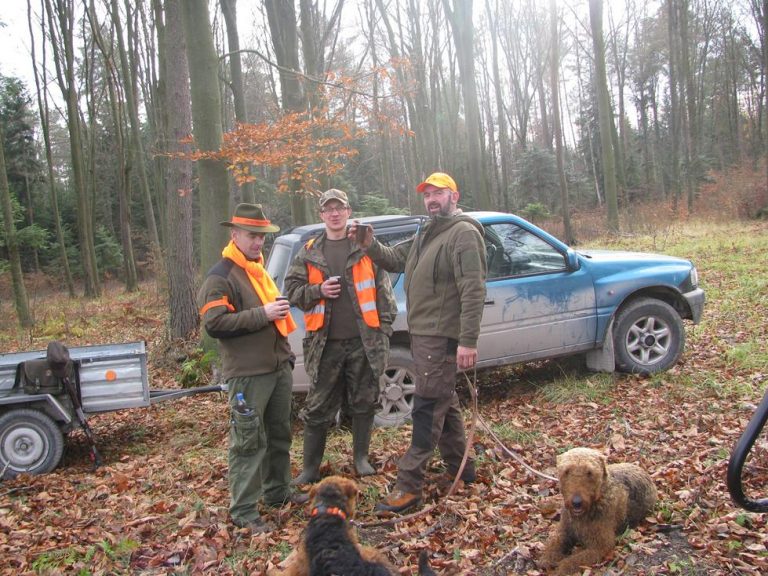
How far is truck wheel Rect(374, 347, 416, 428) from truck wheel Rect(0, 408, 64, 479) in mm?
2954

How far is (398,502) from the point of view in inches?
159

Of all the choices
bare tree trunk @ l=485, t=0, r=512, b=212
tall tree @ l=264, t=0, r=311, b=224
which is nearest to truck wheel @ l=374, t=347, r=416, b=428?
tall tree @ l=264, t=0, r=311, b=224

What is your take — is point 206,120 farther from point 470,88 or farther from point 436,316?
point 470,88

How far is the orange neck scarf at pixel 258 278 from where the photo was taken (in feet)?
13.3

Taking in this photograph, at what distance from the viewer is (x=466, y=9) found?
62.2 ft

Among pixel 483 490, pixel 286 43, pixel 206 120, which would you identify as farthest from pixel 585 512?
pixel 286 43

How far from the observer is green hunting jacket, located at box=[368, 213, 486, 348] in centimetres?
389

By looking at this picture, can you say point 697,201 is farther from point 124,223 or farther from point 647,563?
point 647,563

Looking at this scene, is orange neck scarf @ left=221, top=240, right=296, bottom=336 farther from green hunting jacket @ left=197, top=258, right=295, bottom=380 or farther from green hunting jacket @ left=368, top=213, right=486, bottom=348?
green hunting jacket @ left=368, top=213, right=486, bottom=348

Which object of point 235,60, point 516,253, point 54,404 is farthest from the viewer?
point 235,60

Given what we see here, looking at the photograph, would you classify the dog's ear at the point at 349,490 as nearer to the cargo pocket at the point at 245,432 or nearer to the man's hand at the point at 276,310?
the cargo pocket at the point at 245,432

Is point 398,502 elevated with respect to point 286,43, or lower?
lower

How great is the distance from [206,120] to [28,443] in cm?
543

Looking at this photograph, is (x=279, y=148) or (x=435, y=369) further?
(x=279, y=148)
